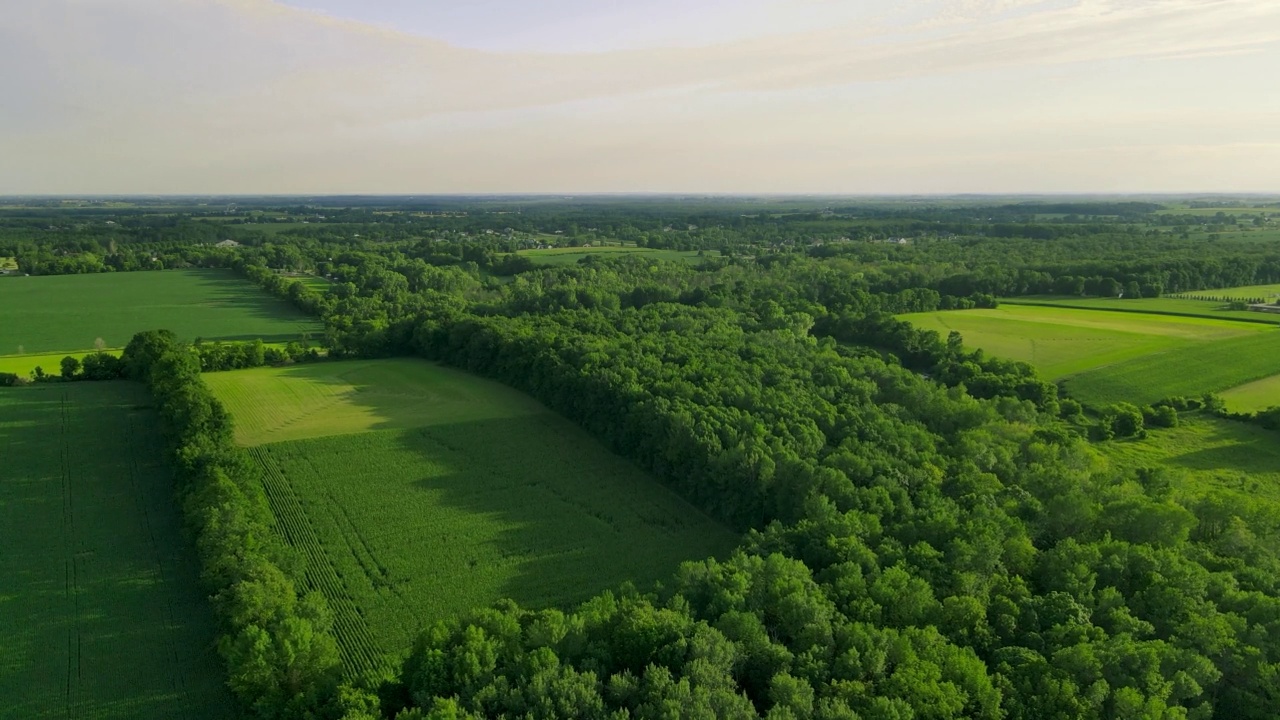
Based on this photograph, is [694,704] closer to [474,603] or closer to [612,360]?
[474,603]

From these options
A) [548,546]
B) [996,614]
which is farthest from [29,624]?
[996,614]

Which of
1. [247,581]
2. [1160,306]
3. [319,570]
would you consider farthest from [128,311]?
[1160,306]

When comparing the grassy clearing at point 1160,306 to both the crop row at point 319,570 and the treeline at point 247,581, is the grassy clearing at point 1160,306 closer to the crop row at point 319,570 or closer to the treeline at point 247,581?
the crop row at point 319,570

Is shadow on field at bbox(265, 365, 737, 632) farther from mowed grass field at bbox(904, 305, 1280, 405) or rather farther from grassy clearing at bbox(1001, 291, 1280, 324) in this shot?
grassy clearing at bbox(1001, 291, 1280, 324)

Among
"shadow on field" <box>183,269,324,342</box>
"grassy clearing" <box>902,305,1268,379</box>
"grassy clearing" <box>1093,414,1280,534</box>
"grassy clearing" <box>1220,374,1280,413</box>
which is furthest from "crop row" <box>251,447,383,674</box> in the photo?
"grassy clearing" <box>1220,374,1280,413</box>

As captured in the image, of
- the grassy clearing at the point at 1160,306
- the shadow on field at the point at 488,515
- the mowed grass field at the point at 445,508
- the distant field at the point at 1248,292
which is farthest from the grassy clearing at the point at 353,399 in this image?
→ the distant field at the point at 1248,292

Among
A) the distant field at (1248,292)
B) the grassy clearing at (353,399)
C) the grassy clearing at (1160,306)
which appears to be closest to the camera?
the grassy clearing at (353,399)
